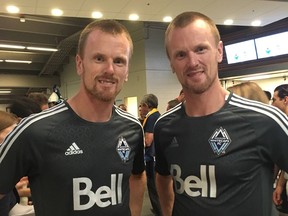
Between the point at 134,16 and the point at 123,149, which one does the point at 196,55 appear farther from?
the point at 134,16

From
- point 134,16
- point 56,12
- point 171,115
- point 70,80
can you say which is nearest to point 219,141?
point 171,115

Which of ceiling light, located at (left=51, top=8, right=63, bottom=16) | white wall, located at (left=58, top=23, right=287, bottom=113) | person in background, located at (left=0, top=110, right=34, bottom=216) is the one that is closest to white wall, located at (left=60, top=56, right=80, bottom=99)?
white wall, located at (left=58, top=23, right=287, bottom=113)

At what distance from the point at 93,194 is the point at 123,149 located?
0.26 m

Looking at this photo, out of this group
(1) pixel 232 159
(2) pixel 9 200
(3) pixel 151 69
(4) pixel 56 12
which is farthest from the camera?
(3) pixel 151 69

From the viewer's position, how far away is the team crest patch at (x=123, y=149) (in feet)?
4.89

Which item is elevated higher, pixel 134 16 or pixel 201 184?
pixel 134 16

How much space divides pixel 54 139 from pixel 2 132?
731mm

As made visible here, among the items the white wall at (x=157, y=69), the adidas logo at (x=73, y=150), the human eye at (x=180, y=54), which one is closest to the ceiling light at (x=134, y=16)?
the white wall at (x=157, y=69)

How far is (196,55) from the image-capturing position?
137 centimetres

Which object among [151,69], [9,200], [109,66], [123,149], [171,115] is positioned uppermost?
[151,69]

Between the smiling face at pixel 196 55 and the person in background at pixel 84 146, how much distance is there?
0.26 m

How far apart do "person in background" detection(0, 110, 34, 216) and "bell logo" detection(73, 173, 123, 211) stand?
621 millimetres

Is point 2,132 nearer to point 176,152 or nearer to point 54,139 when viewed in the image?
point 54,139

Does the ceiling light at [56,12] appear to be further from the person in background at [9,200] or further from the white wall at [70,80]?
the white wall at [70,80]
